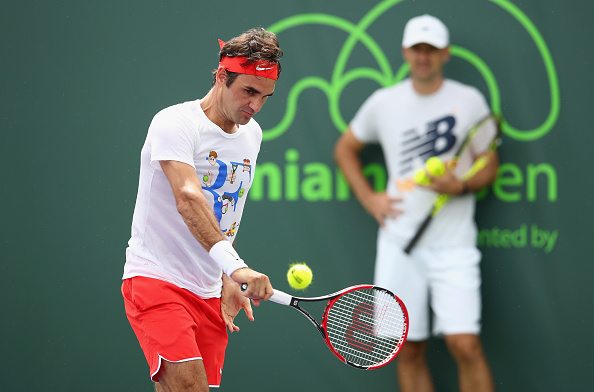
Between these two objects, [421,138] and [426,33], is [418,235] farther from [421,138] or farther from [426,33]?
[426,33]

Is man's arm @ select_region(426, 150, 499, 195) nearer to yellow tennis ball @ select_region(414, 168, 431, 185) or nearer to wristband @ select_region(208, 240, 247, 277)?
yellow tennis ball @ select_region(414, 168, 431, 185)

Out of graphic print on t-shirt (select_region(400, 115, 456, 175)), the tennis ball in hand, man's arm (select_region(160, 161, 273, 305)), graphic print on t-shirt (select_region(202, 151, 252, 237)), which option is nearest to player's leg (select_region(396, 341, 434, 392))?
graphic print on t-shirt (select_region(400, 115, 456, 175))

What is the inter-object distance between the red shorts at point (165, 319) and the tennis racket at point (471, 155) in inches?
56.8

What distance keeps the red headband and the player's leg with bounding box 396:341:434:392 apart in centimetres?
182

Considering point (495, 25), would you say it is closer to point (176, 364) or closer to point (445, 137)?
point (445, 137)

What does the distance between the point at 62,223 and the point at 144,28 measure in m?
1.09

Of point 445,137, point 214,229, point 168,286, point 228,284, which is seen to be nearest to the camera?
point 214,229

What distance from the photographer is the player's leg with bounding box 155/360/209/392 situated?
2.19m

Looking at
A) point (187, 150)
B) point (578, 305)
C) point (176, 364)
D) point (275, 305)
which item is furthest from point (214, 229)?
point (578, 305)

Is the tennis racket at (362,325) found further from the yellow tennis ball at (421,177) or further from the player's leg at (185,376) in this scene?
the player's leg at (185,376)

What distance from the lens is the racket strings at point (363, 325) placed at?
3.21m

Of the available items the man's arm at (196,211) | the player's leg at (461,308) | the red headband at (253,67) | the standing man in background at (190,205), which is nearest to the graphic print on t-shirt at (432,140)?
the player's leg at (461,308)

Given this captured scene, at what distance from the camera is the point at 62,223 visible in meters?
3.77

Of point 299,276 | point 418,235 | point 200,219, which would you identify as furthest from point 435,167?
point 200,219
